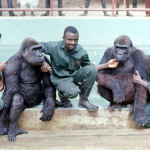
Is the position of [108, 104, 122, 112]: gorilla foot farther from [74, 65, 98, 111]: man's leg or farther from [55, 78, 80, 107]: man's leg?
[55, 78, 80, 107]: man's leg

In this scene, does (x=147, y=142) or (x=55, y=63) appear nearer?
(x=147, y=142)

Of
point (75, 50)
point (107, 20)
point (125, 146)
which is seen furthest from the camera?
point (107, 20)

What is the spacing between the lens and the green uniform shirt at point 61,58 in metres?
5.30

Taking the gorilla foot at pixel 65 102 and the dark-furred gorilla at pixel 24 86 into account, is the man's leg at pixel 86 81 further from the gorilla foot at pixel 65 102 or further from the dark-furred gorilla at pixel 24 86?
the dark-furred gorilla at pixel 24 86

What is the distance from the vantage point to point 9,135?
15.9 feet

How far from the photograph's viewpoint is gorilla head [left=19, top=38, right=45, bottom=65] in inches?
199

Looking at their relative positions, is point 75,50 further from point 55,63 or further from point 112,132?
point 112,132

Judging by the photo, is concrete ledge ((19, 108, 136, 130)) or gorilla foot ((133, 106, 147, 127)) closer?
gorilla foot ((133, 106, 147, 127))

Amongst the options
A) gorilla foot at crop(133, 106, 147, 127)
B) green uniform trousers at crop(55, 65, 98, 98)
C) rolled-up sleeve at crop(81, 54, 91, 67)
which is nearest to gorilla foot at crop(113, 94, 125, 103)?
gorilla foot at crop(133, 106, 147, 127)

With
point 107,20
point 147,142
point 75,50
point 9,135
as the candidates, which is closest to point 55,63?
point 75,50

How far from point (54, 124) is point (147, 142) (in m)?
1.21

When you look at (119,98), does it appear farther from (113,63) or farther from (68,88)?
(68,88)

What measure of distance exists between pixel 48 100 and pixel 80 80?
0.52 meters

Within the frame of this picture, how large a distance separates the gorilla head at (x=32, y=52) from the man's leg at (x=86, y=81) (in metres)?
0.58
